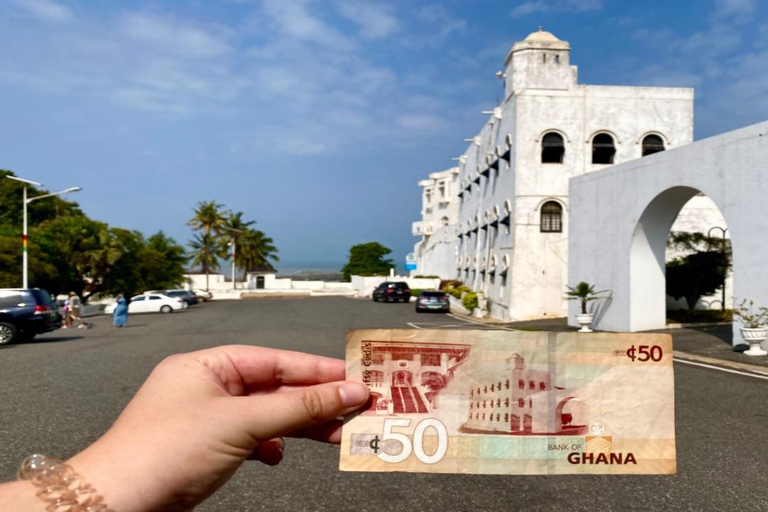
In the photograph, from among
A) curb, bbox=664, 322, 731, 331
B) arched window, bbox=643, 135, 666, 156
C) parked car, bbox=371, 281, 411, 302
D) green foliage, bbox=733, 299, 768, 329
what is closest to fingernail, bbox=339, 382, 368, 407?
green foliage, bbox=733, 299, 768, 329

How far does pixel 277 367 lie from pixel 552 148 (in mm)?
36235

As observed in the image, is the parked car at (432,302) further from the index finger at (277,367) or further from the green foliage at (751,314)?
the index finger at (277,367)

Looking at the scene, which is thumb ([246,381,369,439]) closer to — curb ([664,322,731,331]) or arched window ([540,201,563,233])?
curb ([664,322,731,331])

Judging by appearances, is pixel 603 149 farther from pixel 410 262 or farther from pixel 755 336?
pixel 410 262

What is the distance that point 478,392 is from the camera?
85.5 inches

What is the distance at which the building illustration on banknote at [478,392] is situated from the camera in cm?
212

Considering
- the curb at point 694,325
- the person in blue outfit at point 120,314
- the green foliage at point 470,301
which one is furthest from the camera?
the green foliage at point 470,301

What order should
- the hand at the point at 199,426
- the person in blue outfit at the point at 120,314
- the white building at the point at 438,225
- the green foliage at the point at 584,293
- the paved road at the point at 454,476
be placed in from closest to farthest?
the hand at the point at 199,426 < the paved road at the point at 454,476 < the green foliage at the point at 584,293 < the person in blue outfit at the point at 120,314 < the white building at the point at 438,225

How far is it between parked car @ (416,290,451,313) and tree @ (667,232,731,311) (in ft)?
54.6

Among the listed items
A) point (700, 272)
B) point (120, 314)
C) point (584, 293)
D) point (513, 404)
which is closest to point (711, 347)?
point (584, 293)

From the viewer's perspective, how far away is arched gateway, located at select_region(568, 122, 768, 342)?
675 inches

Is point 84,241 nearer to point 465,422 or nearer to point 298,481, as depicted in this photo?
point 298,481

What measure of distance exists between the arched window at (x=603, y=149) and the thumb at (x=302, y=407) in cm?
3630

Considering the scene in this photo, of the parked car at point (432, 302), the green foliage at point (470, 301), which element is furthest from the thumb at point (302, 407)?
the parked car at point (432, 302)
